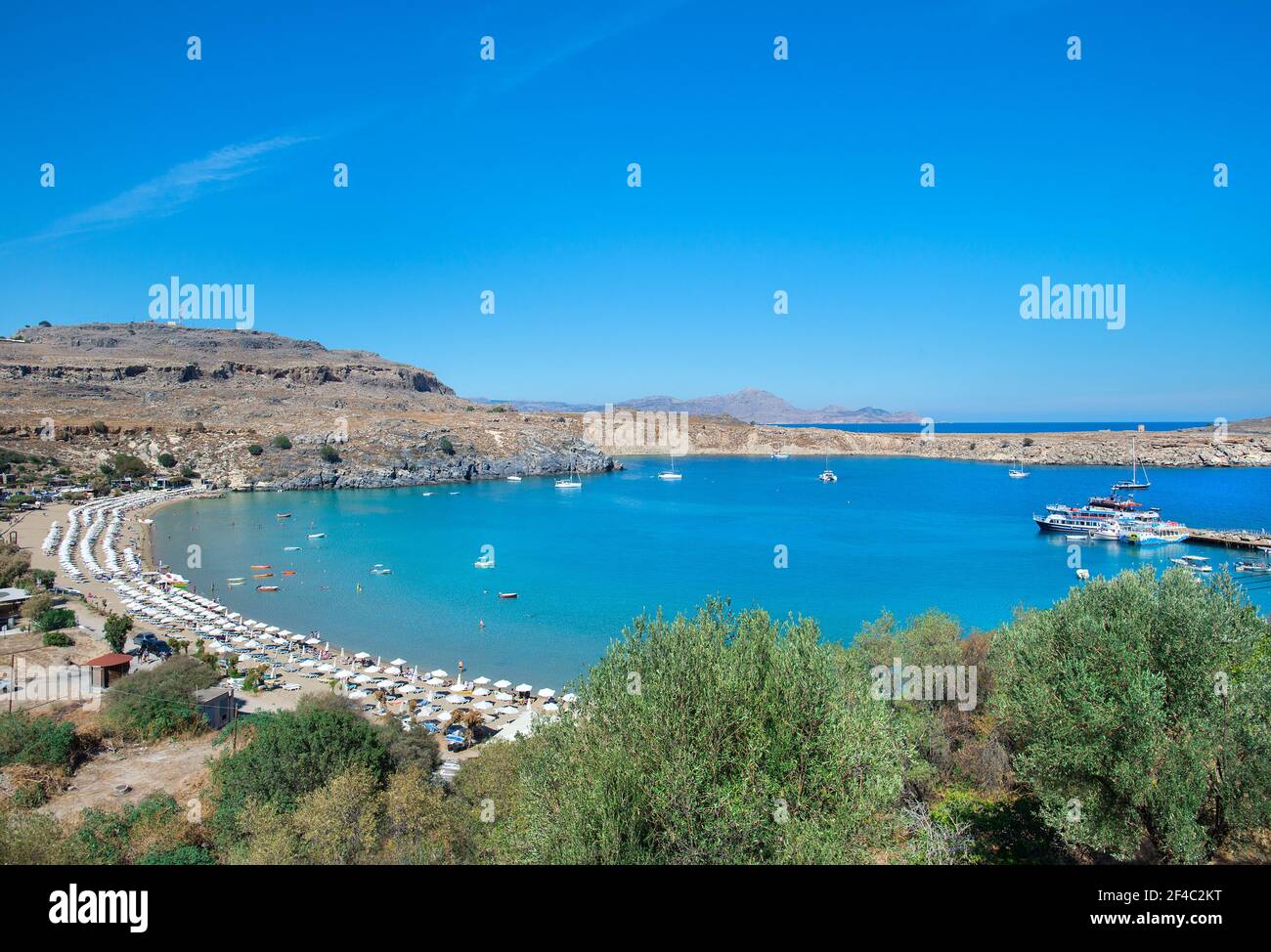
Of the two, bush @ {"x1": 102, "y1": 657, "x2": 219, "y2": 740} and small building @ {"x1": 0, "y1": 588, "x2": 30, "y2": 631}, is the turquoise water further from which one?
bush @ {"x1": 102, "y1": 657, "x2": 219, "y2": 740}

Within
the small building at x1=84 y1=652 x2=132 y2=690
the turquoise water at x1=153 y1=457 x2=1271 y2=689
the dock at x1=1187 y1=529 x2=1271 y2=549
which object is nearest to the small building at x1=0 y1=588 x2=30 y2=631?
the turquoise water at x1=153 y1=457 x2=1271 y2=689

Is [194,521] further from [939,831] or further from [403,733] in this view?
[939,831]

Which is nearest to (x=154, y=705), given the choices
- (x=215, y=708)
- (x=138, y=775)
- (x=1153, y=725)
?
(x=215, y=708)

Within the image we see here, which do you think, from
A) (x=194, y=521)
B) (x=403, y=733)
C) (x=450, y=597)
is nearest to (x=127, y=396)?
(x=194, y=521)

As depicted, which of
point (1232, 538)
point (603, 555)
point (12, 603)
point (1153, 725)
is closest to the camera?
point (1153, 725)

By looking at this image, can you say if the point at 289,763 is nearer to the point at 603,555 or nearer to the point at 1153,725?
the point at 1153,725
